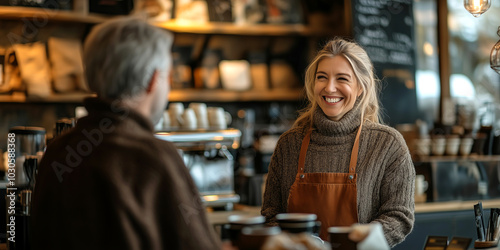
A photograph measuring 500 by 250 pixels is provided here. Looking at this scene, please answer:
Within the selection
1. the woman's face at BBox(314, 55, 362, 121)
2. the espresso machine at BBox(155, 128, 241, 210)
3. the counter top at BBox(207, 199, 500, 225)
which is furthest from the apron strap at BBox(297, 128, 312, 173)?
the espresso machine at BBox(155, 128, 241, 210)

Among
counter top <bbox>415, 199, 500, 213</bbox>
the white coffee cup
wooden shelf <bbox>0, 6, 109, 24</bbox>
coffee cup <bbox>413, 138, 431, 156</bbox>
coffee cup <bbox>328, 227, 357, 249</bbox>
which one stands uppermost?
wooden shelf <bbox>0, 6, 109, 24</bbox>

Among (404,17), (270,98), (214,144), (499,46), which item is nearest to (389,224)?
(499,46)

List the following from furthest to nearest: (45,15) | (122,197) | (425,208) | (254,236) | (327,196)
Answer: (45,15) < (425,208) < (327,196) < (254,236) < (122,197)

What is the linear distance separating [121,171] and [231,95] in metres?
3.54

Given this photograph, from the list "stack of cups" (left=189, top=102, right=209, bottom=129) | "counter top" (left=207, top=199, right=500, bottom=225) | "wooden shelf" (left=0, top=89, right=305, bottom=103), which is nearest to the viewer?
"counter top" (left=207, top=199, right=500, bottom=225)

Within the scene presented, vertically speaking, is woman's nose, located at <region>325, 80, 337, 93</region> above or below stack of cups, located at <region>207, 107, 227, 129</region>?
above

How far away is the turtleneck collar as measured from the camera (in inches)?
88.6

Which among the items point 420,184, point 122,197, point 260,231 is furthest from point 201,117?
point 122,197

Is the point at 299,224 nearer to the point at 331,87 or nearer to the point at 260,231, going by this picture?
the point at 260,231

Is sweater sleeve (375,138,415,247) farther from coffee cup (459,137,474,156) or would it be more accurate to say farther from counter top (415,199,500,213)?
coffee cup (459,137,474,156)

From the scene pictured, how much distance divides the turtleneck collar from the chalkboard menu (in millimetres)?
2490

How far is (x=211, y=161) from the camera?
3689 mm

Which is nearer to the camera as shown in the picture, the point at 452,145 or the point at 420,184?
the point at 420,184

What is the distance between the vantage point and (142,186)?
49.6 inches
